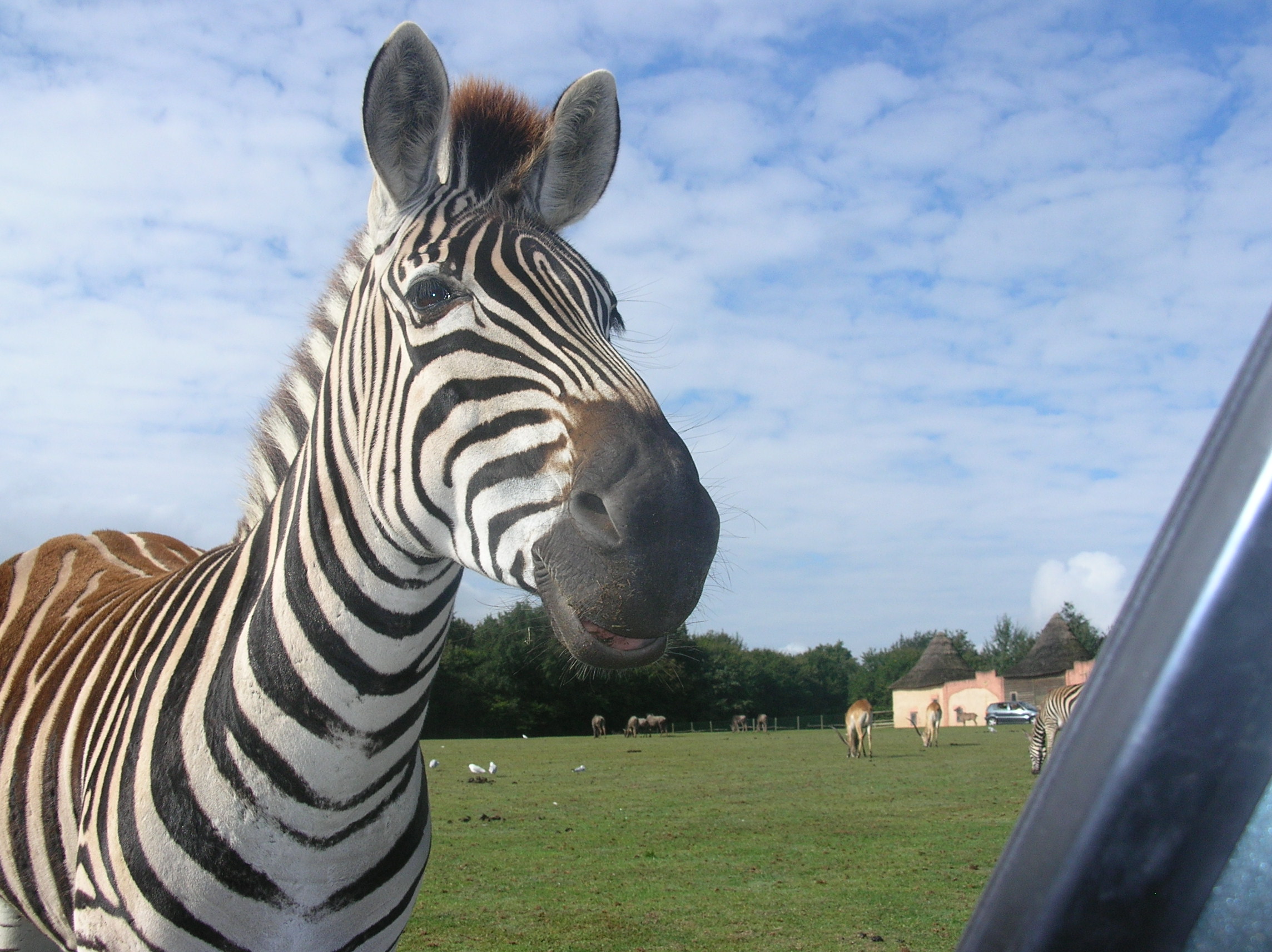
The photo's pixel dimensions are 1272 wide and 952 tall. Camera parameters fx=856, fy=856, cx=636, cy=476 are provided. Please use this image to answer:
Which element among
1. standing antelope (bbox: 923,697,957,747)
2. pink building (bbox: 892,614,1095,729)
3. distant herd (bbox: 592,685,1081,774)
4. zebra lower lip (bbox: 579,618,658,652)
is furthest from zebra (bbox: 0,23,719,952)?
pink building (bbox: 892,614,1095,729)

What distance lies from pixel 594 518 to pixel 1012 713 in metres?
56.7

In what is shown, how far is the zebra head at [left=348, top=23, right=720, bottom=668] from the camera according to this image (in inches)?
67.6

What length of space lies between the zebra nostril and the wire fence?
183 ft

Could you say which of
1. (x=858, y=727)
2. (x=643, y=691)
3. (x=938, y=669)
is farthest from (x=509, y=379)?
(x=938, y=669)

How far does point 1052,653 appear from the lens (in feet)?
166

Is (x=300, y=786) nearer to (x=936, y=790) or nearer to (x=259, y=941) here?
(x=259, y=941)

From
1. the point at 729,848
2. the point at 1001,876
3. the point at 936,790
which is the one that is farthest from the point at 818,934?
the point at 936,790

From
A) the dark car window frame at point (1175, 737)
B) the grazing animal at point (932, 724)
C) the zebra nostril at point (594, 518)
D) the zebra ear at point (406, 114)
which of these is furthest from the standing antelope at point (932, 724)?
the dark car window frame at point (1175, 737)

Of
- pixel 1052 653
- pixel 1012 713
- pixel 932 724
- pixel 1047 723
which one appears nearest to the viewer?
pixel 1047 723

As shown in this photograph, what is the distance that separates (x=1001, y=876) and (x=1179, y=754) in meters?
0.20

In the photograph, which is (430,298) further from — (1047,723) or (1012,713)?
(1012,713)

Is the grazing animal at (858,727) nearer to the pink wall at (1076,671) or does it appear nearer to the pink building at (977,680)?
the pink building at (977,680)

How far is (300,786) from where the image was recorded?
216 cm

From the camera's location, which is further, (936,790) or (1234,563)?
(936,790)
